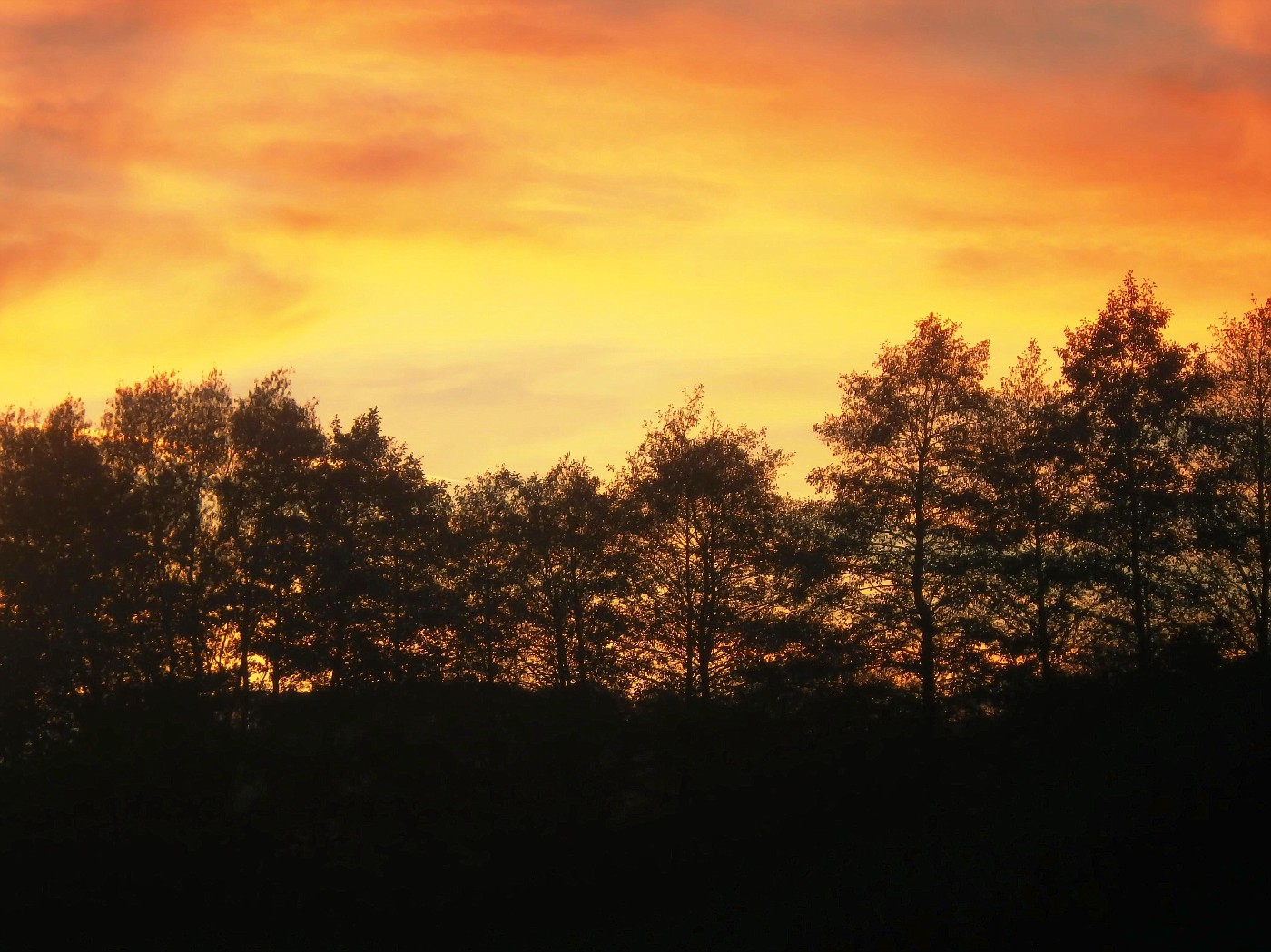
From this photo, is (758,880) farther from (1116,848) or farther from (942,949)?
(1116,848)

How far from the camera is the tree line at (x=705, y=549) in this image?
4741cm

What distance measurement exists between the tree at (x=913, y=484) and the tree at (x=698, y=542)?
347 centimetres

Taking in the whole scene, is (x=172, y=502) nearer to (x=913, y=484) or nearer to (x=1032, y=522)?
(x=913, y=484)

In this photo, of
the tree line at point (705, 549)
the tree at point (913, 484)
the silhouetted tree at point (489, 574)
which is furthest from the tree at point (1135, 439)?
the silhouetted tree at point (489, 574)

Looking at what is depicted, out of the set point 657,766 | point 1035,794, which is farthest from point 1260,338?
point 657,766

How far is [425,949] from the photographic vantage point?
39.3m

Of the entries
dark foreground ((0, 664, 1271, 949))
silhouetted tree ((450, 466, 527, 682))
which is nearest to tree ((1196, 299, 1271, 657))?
dark foreground ((0, 664, 1271, 949))

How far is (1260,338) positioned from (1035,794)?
22.1m

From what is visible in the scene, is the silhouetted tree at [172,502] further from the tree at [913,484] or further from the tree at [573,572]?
the tree at [913,484]

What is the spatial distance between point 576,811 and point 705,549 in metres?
13.3

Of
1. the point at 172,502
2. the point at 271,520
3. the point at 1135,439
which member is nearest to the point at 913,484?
the point at 1135,439

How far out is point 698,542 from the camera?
5272 cm

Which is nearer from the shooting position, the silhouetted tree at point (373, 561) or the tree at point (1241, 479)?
the tree at point (1241, 479)

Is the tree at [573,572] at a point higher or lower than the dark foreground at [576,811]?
higher
